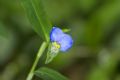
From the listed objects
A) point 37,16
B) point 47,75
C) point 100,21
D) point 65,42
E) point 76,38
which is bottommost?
point 76,38

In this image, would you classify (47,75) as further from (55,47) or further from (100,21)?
(100,21)

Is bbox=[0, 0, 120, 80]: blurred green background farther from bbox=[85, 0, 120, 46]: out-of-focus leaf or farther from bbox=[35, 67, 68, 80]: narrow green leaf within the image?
bbox=[35, 67, 68, 80]: narrow green leaf

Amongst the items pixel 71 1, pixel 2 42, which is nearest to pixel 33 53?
pixel 2 42

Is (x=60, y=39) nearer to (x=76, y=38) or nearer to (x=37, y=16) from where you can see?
(x=37, y=16)

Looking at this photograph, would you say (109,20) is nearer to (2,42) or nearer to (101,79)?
(101,79)

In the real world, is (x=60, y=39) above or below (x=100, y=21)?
above

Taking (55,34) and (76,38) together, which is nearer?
(55,34)

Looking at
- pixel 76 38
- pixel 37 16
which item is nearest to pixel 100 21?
pixel 76 38

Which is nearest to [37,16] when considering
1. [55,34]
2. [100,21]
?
[55,34]
